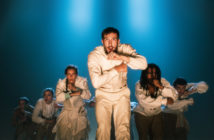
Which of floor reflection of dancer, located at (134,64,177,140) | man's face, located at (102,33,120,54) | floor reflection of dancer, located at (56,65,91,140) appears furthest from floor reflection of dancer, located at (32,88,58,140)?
man's face, located at (102,33,120,54)

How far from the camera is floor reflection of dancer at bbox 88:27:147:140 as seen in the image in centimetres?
195

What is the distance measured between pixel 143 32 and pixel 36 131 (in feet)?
13.6

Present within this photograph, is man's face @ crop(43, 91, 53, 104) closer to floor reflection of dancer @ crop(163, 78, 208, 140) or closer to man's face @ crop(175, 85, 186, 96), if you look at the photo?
floor reflection of dancer @ crop(163, 78, 208, 140)

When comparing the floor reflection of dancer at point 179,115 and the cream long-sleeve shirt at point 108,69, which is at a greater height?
the cream long-sleeve shirt at point 108,69

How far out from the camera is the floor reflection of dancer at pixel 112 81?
1.95m

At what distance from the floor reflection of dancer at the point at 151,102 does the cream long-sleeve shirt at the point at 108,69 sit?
645 mm

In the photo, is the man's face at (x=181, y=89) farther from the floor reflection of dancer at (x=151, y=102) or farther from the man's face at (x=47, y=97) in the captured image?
the man's face at (x=47, y=97)

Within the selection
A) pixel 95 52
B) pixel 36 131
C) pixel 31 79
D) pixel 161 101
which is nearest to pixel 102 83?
pixel 95 52

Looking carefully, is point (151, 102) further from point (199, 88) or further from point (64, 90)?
point (64, 90)

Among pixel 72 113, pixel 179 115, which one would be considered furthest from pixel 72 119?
pixel 179 115

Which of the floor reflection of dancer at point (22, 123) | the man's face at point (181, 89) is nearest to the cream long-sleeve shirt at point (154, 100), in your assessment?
the man's face at point (181, 89)

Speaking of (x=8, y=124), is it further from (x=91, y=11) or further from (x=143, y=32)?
(x=143, y=32)

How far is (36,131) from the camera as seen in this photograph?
3.55 m

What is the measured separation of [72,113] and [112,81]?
3.36 ft
